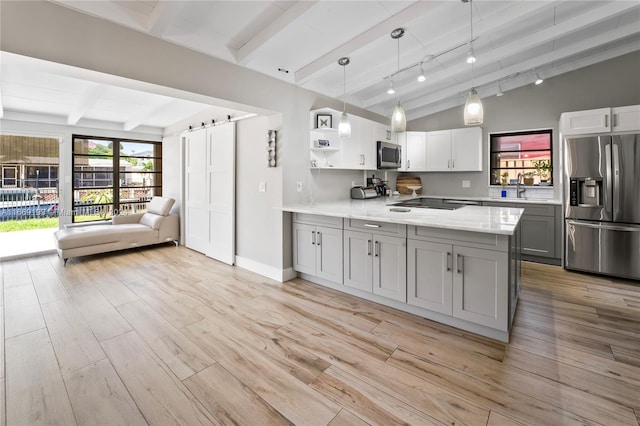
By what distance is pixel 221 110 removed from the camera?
4.45 metres

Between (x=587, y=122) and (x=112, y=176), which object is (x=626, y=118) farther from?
(x=112, y=176)

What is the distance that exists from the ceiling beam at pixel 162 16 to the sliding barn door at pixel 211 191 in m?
1.85

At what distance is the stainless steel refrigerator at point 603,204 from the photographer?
11.5 feet

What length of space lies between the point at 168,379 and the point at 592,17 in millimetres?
5011

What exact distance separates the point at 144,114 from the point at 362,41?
397 cm

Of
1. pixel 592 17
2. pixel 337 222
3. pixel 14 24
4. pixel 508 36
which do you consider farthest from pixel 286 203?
pixel 592 17

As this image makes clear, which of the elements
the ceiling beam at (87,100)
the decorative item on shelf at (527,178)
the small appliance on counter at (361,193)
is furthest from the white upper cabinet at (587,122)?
the ceiling beam at (87,100)

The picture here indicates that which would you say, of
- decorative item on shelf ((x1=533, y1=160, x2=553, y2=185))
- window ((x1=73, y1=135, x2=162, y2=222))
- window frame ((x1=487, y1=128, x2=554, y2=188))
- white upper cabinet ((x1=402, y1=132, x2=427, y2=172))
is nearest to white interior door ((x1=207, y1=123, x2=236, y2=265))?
window ((x1=73, y1=135, x2=162, y2=222))

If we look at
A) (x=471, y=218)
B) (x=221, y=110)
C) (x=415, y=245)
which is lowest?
(x=415, y=245)

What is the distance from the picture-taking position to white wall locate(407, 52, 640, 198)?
4078 millimetres

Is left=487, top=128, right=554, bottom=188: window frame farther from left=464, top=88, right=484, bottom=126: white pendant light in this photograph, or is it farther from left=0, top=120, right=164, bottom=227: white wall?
left=0, top=120, right=164, bottom=227: white wall

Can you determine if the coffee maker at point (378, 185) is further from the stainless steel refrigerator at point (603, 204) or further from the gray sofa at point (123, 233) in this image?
the gray sofa at point (123, 233)

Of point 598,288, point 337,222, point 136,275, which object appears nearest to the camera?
point 337,222

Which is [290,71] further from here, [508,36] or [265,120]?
[508,36]
